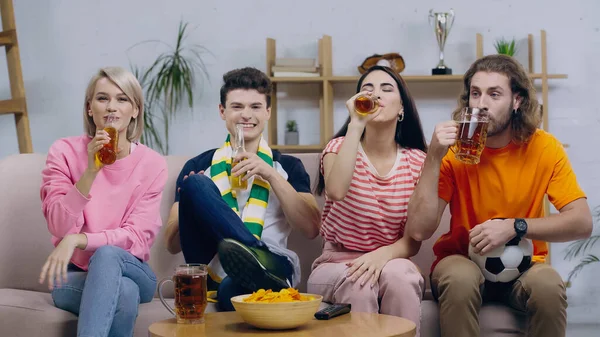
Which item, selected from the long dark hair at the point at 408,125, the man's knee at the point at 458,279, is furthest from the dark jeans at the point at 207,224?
the long dark hair at the point at 408,125

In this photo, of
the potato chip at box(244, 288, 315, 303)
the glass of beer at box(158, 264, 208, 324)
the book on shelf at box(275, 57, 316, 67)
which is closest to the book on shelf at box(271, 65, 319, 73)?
the book on shelf at box(275, 57, 316, 67)

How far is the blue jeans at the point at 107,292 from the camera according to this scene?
2.11 metres

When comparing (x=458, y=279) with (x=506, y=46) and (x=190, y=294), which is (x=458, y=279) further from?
(x=506, y=46)

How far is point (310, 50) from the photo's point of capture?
4824 mm

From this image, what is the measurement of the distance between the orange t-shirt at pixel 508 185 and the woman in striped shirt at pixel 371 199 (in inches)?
5.5

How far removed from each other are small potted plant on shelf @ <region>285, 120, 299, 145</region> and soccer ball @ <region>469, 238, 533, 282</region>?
8.20ft

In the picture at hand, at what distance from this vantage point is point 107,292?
2154 millimetres

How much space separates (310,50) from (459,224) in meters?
2.52

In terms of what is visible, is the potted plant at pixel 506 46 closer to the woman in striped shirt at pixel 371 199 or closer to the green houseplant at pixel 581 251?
the green houseplant at pixel 581 251

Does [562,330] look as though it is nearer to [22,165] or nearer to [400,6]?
[22,165]

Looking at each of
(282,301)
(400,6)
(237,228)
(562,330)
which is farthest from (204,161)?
(400,6)

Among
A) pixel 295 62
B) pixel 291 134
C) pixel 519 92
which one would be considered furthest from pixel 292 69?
pixel 519 92

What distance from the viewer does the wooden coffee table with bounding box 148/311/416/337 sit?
1747mm

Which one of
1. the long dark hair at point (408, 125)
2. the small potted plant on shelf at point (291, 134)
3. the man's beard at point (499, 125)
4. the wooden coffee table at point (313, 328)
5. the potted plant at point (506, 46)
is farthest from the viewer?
the small potted plant on shelf at point (291, 134)
